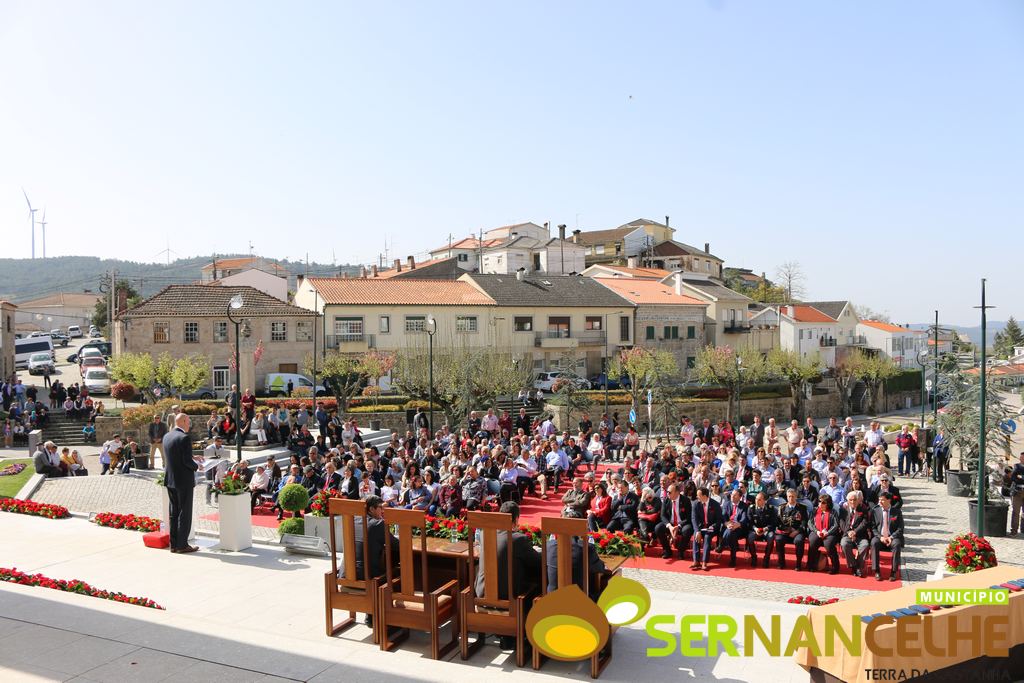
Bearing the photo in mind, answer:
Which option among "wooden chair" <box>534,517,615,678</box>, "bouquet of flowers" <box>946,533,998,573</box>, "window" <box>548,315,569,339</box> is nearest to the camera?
"wooden chair" <box>534,517,615,678</box>

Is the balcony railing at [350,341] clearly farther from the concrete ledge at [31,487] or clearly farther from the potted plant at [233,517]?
the potted plant at [233,517]

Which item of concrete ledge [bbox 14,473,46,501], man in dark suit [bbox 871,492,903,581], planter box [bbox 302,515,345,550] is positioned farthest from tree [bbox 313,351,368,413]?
man in dark suit [bbox 871,492,903,581]

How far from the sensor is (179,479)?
10.0 metres

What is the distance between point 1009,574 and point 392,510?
5.44 metres

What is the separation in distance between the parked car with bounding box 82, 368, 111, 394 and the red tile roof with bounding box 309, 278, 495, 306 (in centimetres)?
1165

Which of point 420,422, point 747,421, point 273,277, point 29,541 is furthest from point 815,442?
point 273,277

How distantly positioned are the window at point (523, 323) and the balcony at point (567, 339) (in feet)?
2.33

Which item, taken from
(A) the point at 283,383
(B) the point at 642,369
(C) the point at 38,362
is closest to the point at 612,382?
(B) the point at 642,369

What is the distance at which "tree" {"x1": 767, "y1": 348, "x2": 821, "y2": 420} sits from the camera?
1796 inches

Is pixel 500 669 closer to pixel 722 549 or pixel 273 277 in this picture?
pixel 722 549

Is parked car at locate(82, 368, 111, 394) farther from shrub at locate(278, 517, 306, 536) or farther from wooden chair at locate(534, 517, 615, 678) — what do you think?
wooden chair at locate(534, 517, 615, 678)

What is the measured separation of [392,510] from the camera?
6848mm

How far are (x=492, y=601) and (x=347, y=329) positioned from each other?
126 feet

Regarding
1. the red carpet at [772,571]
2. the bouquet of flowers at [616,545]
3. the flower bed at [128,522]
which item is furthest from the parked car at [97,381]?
Answer: the bouquet of flowers at [616,545]
